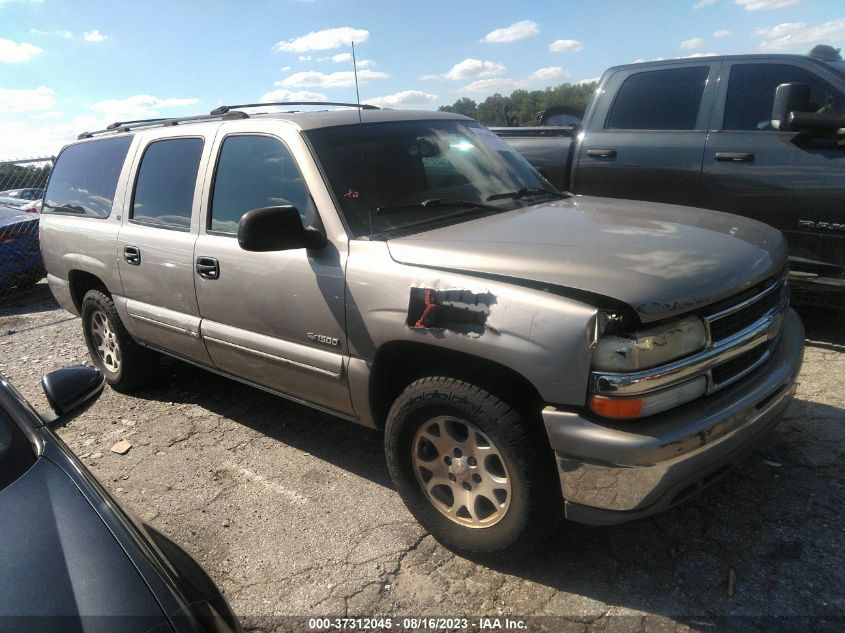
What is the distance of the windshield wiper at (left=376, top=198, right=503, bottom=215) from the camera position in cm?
304

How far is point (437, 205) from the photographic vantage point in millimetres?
3154

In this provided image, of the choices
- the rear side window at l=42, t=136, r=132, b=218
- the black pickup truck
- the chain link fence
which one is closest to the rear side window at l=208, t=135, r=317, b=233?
the rear side window at l=42, t=136, r=132, b=218

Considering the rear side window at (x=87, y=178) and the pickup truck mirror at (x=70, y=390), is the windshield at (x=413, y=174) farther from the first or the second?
the rear side window at (x=87, y=178)

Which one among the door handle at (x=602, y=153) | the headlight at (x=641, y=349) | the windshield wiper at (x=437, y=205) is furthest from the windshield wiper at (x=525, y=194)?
the door handle at (x=602, y=153)

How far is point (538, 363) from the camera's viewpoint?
7.16 ft

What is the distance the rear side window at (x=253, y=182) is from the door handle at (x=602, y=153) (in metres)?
3.13

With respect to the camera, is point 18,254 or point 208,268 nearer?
point 208,268

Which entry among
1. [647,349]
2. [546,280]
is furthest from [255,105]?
[647,349]

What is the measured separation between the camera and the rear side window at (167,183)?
12.3ft

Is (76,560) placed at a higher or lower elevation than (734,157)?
lower

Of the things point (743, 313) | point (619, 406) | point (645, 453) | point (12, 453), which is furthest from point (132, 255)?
point (743, 313)

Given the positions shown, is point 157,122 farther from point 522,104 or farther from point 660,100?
point 522,104

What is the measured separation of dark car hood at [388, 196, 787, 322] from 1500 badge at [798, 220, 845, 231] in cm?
178

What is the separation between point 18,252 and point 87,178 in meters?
5.02
